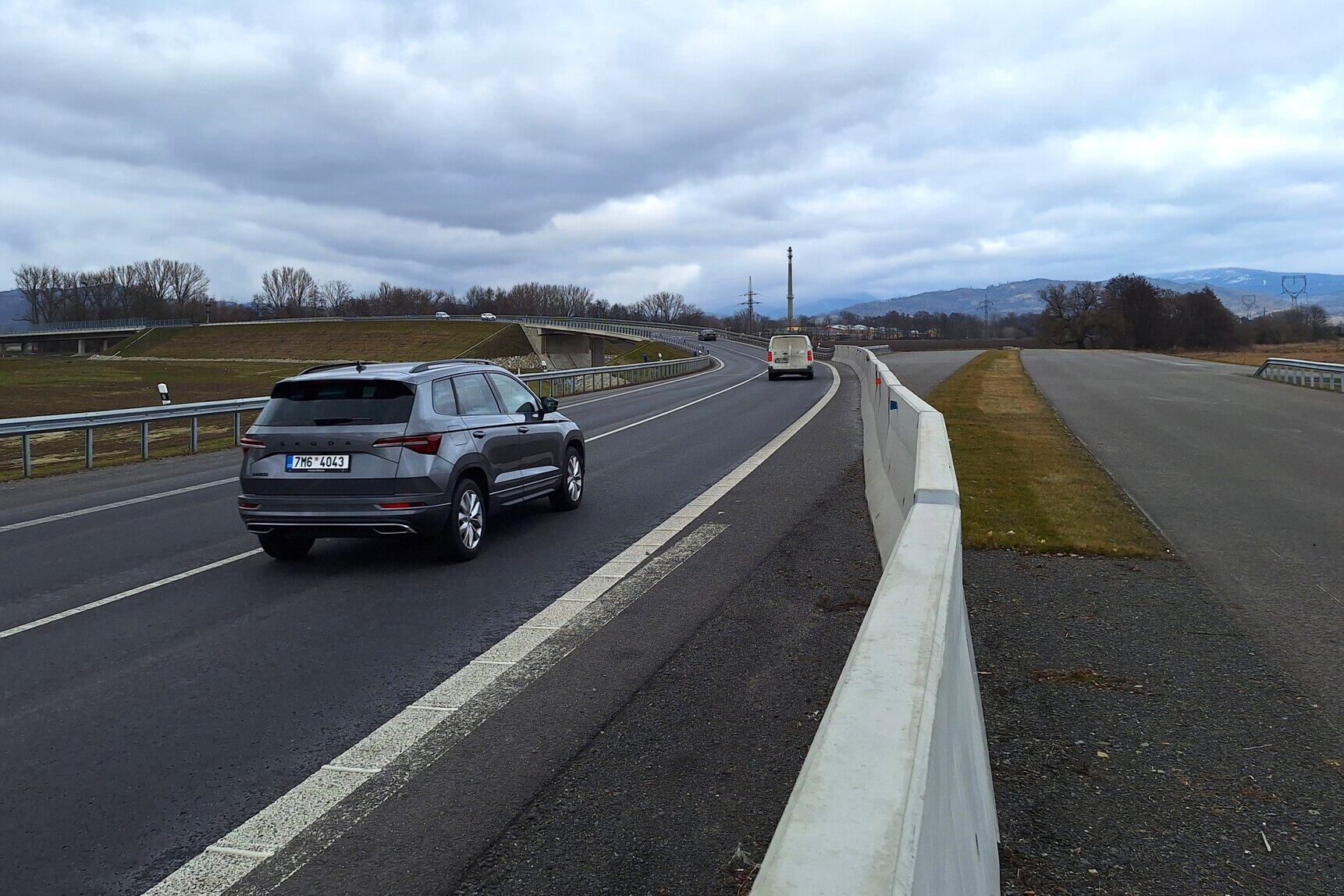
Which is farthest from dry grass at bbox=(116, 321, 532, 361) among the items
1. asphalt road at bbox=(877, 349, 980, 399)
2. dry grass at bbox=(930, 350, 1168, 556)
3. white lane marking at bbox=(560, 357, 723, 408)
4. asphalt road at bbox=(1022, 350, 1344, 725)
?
dry grass at bbox=(930, 350, 1168, 556)

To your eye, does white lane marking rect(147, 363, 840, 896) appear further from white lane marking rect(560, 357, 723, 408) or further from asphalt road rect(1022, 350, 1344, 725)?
white lane marking rect(560, 357, 723, 408)

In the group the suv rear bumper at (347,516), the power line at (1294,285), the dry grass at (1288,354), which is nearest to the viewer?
the suv rear bumper at (347,516)

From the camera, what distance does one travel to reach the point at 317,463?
25.8 feet

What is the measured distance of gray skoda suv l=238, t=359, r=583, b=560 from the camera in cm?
778

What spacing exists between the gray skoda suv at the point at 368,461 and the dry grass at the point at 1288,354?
43227 millimetres

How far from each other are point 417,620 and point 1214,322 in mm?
110101

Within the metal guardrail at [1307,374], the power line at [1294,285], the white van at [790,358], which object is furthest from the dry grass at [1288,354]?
the white van at [790,358]

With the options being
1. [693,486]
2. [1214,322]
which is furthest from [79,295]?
[693,486]

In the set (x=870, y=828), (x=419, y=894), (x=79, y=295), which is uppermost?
(x=79, y=295)

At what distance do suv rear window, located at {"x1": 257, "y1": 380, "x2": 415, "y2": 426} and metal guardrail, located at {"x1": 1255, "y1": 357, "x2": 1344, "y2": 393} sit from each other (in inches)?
1092

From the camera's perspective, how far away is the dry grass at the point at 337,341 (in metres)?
110

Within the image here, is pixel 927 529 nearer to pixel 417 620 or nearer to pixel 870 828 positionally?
pixel 870 828

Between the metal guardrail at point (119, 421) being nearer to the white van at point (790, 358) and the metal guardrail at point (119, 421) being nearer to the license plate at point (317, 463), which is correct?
the license plate at point (317, 463)

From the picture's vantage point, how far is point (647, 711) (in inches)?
185
